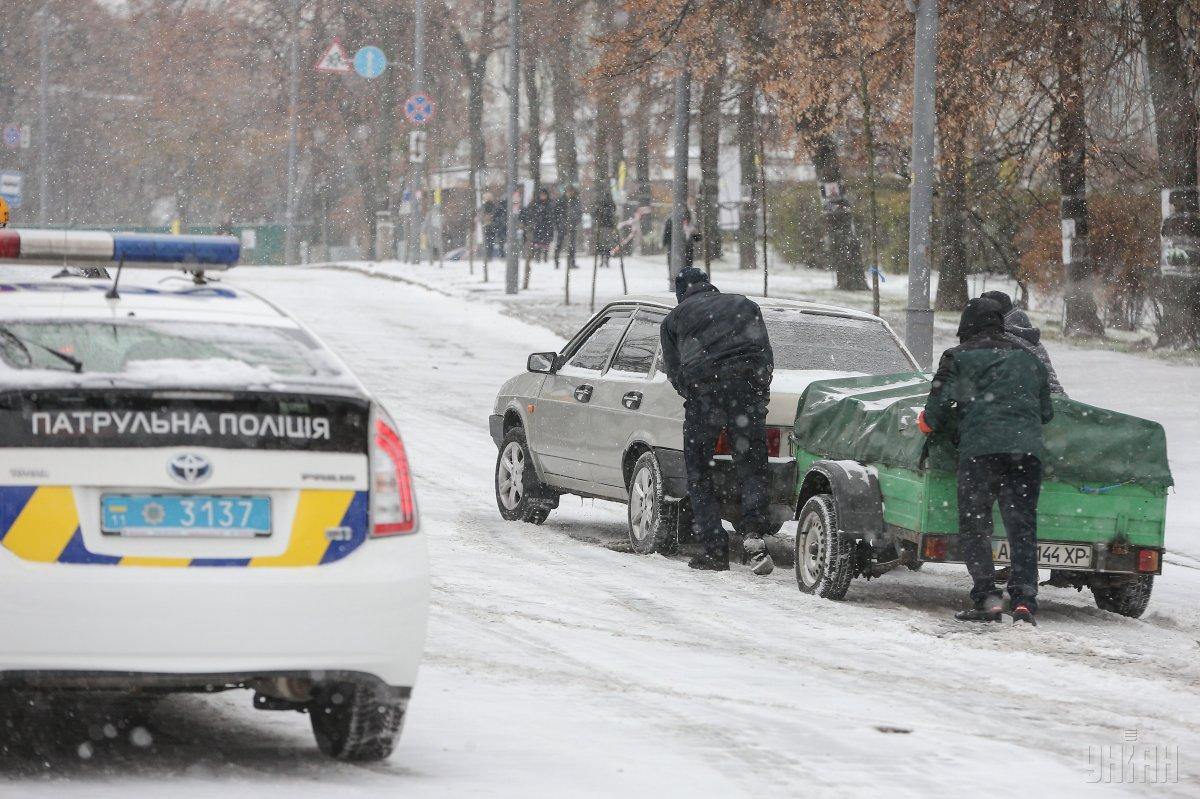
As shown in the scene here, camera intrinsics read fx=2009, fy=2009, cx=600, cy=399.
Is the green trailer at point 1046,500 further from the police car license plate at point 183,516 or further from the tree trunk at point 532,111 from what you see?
the tree trunk at point 532,111

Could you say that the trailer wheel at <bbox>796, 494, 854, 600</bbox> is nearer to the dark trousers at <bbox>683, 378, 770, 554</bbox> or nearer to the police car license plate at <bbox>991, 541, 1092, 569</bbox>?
the dark trousers at <bbox>683, 378, 770, 554</bbox>

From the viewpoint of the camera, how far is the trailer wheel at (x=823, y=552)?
33.6ft

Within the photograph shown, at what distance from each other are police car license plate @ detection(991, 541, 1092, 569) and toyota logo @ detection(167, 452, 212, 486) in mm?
5241

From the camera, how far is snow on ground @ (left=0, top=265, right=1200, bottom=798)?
604 centimetres

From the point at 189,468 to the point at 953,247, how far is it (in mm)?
26545

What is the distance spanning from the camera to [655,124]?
63031 millimetres

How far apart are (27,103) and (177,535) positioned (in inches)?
3087

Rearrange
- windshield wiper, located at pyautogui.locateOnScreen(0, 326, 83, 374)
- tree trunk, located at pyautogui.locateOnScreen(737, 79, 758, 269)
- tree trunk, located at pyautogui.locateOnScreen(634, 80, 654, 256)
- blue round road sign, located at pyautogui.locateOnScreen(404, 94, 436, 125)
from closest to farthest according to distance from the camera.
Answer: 1. windshield wiper, located at pyautogui.locateOnScreen(0, 326, 83, 374)
2. tree trunk, located at pyautogui.locateOnScreen(737, 79, 758, 269)
3. blue round road sign, located at pyautogui.locateOnScreen(404, 94, 436, 125)
4. tree trunk, located at pyautogui.locateOnScreen(634, 80, 654, 256)

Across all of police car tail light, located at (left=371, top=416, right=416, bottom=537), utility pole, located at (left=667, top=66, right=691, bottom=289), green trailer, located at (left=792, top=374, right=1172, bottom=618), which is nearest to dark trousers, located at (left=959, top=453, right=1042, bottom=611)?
green trailer, located at (left=792, top=374, right=1172, bottom=618)

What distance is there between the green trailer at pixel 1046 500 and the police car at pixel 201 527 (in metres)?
4.34

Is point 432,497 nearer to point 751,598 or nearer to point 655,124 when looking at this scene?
point 751,598

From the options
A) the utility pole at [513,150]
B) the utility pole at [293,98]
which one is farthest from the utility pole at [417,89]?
the utility pole at [293,98]

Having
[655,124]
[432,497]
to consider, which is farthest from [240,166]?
[432,497]

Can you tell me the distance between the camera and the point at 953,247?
102 ft
